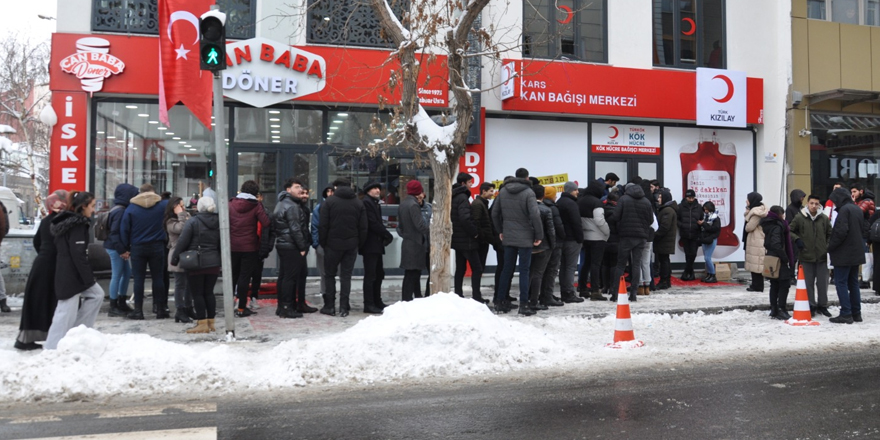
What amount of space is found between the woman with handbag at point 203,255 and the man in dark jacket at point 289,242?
1264 mm

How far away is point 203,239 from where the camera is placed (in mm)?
8742

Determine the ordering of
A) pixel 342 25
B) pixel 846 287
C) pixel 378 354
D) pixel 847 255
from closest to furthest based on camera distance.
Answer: pixel 378 354, pixel 847 255, pixel 846 287, pixel 342 25

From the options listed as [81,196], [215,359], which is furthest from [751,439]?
[81,196]

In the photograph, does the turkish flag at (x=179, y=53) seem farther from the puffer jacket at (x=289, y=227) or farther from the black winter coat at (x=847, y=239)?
the black winter coat at (x=847, y=239)

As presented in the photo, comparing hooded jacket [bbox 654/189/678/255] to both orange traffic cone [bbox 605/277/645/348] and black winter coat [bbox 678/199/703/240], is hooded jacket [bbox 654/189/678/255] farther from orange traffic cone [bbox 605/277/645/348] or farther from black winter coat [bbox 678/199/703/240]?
orange traffic cone [bbox 605/277/645/348]

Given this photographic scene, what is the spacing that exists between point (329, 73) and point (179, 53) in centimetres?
260

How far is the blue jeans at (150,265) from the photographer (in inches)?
384

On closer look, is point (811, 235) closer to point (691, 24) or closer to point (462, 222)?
point (462, 222)

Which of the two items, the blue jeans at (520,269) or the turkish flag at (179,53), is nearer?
the blue jeans at (520,269)

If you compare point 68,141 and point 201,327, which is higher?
point 68,141

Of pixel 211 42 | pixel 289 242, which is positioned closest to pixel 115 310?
pixel 289 242

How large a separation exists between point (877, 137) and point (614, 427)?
50.7ft

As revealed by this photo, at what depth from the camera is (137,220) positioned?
9719 mm

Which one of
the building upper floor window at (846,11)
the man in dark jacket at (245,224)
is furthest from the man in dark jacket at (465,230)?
the building upper floor window at (846,11)
